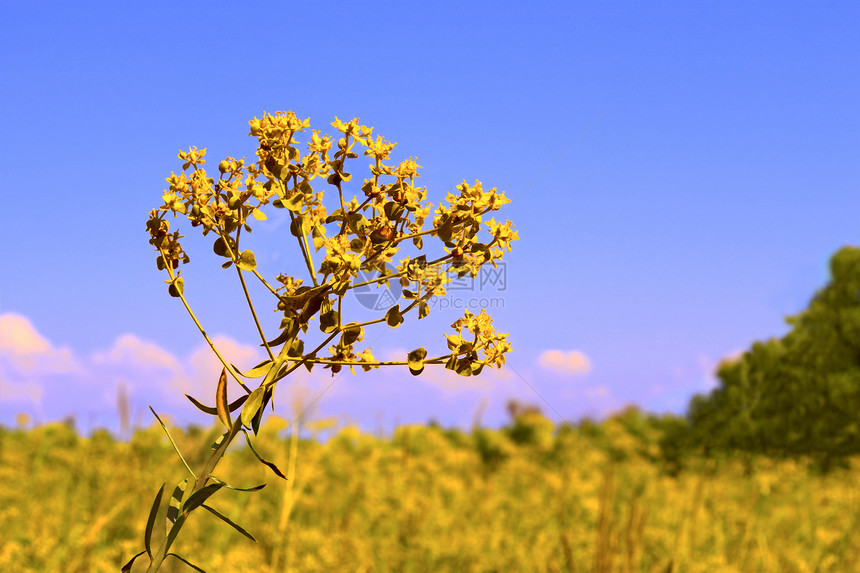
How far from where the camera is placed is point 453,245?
140 centimetres

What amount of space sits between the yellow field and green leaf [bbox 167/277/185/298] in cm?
171

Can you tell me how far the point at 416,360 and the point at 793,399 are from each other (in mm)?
10214

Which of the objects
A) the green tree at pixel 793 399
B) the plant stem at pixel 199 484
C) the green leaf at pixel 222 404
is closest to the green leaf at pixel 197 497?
the plant stem at pixel 199 484

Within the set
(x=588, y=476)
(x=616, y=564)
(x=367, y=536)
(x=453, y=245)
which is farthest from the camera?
(x=588, y=476)

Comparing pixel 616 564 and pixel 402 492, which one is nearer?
pixel 616 564

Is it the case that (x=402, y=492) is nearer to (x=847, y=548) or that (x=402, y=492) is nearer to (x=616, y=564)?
(x=616, y=564)

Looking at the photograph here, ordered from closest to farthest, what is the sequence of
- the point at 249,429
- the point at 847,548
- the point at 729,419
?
the point at 249,429
the point at 847,548
the point at 729,419

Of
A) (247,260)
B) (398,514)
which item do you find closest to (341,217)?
(247,260)

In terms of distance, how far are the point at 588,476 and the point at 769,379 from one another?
3601mm

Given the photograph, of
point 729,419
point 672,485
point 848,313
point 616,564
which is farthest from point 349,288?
point 848,313

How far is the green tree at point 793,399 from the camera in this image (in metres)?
10.0

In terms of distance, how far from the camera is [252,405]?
1.24 m

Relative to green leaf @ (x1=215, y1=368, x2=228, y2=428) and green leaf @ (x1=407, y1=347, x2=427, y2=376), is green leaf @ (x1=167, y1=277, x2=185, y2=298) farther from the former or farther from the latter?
green leaf @ (x1=407, y1=347, x2=427, y2=376)

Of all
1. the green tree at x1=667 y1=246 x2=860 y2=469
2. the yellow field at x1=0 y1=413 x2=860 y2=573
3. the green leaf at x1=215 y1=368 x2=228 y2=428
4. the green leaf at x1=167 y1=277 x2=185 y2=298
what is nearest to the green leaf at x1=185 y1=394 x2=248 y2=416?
the green leaf at x1=215 y1=368 x2=228 y2=428
